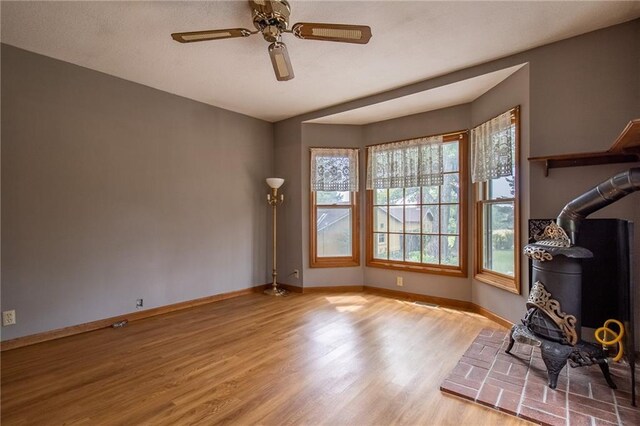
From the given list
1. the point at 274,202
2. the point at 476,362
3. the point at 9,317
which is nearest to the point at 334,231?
the point at 274,202

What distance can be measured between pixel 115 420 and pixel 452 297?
3.72 metres

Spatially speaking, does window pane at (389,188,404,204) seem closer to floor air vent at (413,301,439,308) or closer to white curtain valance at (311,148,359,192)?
white curtain valance at (311,148,359,192)

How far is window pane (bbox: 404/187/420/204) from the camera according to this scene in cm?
441

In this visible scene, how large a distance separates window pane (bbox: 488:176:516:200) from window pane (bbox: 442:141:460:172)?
1.95 ft

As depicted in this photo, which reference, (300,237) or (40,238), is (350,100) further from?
(40,238)

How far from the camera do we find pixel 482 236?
12.3ft

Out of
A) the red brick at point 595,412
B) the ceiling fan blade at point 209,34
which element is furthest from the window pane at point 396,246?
the ceiling fan blade at point 209,34

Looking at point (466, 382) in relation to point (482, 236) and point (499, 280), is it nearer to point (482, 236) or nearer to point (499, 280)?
point (499, 280)

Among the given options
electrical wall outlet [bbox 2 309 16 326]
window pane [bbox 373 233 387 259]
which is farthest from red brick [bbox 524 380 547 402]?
electrical wall outlet [bbox 2 309 16 326]

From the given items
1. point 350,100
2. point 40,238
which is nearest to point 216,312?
point 40,238

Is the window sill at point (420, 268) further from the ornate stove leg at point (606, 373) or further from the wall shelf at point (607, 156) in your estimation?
the ornate stove leg at point (606, 373)

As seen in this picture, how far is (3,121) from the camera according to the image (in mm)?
2785

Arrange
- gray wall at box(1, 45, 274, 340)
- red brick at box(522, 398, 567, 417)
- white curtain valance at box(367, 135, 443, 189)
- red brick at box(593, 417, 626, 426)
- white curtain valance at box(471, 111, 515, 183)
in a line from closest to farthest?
red brick at box(593, 417, 626, 426) → red brick at box(522, 398, 567, 417) → gray wall at box(1, 45, 274, 340) → white curtain valance at box(471, 111, 515, 183) → white curtain valance at box(367, 135, 443, 189)

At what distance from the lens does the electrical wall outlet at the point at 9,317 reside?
276 centimetres
